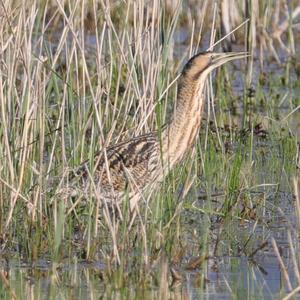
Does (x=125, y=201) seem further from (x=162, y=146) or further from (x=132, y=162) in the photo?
(x=132, y=162)

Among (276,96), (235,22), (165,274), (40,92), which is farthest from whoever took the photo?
(235,22)

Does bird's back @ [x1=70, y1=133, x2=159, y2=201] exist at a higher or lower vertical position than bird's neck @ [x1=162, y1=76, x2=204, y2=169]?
lower

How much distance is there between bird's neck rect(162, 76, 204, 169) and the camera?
716 cm

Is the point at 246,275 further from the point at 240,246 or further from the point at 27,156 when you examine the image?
the point at 27,156

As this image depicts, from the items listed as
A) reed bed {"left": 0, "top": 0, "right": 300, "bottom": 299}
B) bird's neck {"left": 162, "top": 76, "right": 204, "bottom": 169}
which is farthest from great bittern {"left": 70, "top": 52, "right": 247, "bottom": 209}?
reed bed {"left": 0, "top": 0, "right": 300, "bottom": 299}

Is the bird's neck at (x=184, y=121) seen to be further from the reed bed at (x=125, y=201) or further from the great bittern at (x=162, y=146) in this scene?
the reed bed at (x=125, y=201)

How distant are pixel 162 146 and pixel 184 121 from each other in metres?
0.37

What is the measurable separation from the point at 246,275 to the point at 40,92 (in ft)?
4.98

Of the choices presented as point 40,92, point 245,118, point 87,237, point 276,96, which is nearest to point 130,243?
point 87,237

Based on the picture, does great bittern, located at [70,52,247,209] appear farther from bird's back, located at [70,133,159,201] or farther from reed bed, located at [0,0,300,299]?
reed bed, located at [0,0,300,299]

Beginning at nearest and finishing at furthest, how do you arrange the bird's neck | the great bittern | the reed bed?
the reed bed, the great bittern, the bird's neck

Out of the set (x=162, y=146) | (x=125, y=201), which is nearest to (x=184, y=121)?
(x=162, y=146)

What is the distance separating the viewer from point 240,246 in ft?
20.7

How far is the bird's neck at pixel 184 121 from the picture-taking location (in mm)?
7164
